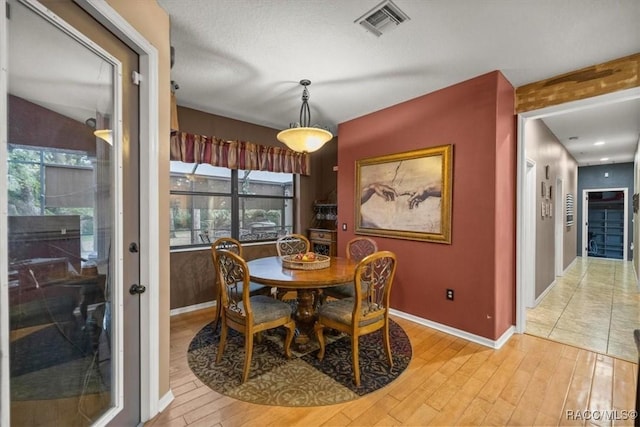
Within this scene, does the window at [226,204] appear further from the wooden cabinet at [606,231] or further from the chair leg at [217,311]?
the wooden cabinet at [606,231]

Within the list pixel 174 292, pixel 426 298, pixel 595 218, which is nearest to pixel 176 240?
pixel 174 292

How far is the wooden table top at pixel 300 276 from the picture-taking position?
2.15 m

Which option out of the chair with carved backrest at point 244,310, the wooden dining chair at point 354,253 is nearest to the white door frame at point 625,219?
the wooden dining chair at point 354,253

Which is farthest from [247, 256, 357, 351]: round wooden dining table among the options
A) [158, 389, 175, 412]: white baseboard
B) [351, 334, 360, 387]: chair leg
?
[158, 389, 175, 412]: white baseboard

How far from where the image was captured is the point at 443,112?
3.00m

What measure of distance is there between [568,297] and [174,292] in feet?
18.3

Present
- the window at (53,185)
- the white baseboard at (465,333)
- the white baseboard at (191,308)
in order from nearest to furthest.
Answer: the window at (53,185) → the white baseboard at (465,333) → the white baseboard at (191,308)

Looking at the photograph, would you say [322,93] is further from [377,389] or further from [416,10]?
[377,389]

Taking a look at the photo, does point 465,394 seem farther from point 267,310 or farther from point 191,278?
point 191,278

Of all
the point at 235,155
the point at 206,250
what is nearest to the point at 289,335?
the point at 206,250

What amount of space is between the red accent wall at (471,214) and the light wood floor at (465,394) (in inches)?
17.7

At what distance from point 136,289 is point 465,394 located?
2286mm

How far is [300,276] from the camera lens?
2.30 metres

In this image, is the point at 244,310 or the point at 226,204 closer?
the point at 244,310
